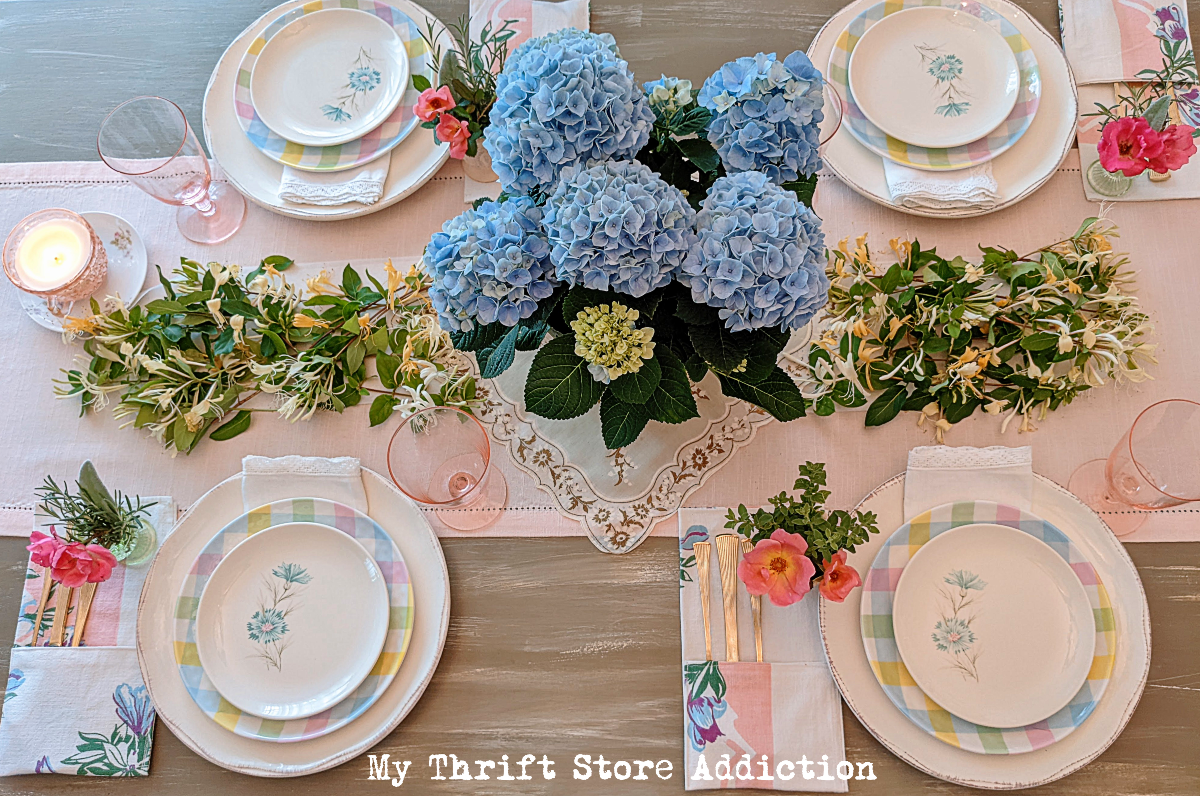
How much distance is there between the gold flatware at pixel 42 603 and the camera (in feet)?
3.61

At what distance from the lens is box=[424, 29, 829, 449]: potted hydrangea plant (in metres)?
0.78

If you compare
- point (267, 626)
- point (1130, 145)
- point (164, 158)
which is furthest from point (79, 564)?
point (1130, 145)

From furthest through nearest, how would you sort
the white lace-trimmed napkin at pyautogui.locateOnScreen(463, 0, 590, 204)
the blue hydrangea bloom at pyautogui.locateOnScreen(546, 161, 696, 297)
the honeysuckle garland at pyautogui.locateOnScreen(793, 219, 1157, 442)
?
1. the white lace-trimmed napkin at pyautogui.locateOnScreen(463, 0, 590, 204)
2. the honeysuckle garland at pyautogui.locateOnScreen(793, 219, 1157, 442)
3. the blue hydrangea bloom at pyautogui.locateOnScreen(546, 161, 696, 297)

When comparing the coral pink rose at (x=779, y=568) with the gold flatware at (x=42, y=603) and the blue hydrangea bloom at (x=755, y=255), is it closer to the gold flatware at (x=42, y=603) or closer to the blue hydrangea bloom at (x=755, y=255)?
the blue hydrangea bloom at (x=755, y=255)

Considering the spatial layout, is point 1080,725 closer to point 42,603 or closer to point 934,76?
point 934,76

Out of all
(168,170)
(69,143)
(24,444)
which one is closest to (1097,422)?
(168,170)

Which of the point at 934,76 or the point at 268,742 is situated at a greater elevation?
the point at 934,76

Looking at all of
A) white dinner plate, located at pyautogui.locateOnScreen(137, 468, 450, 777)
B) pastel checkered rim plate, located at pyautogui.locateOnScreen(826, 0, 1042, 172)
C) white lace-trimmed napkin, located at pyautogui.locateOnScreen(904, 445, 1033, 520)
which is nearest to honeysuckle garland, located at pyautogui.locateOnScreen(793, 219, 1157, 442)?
white lace-trimmed napkin, located at pyautogui.locateOnScreen(904, 445, 1033, 520)

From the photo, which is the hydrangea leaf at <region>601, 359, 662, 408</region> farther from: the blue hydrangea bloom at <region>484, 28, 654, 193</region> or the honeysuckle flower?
the blue hydrangea bloom at <region>484, 28, 654, 193</region>

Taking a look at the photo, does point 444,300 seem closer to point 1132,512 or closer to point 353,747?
point 353,747

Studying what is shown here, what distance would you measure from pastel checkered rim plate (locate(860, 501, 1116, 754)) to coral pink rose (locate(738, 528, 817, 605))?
125 millimetres

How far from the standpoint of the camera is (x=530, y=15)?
1.36m

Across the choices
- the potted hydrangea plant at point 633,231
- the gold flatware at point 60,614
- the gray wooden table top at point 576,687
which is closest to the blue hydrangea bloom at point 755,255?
the potted hydrangea plant at point 633,231

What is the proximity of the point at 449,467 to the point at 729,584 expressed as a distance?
0.43 metres
